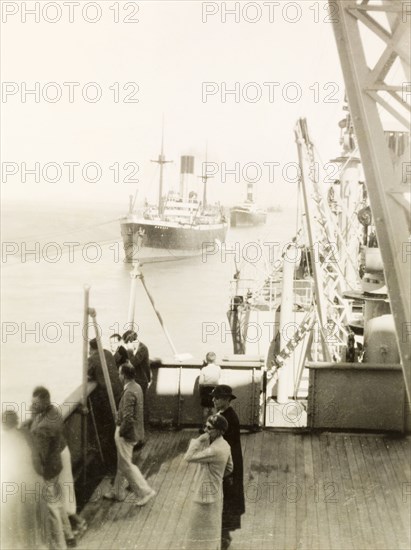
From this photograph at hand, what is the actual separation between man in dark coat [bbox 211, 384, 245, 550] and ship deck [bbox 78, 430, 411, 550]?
32cm

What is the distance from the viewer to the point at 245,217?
155m

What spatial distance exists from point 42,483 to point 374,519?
130 inches

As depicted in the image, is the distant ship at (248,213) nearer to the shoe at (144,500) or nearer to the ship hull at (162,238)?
the ship hull at (162,238)

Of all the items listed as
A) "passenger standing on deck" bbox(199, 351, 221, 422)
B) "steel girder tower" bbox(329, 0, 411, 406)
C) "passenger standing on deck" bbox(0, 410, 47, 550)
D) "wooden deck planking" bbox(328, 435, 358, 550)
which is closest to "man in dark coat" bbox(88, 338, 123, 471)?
"passenger standing on deck" bbox(199, 351, 221, 422)

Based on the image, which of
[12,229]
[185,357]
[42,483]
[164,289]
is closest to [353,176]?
[185,357]

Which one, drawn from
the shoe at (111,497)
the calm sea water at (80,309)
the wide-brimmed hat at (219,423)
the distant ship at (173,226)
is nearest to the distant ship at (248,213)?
Result: the distant ship at (173,226)

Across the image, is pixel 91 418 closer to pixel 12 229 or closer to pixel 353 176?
pixel 353 176

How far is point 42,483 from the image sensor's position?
558cm

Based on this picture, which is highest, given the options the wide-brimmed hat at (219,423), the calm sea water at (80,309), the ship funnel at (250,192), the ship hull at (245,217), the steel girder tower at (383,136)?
the ship funnel at (250,192)

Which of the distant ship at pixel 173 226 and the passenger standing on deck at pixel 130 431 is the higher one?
the distant ship at pixel 173 226

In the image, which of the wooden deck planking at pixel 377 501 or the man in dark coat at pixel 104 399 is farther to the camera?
the man in dark coat at pixel 104 399

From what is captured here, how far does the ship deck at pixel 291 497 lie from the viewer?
613cm

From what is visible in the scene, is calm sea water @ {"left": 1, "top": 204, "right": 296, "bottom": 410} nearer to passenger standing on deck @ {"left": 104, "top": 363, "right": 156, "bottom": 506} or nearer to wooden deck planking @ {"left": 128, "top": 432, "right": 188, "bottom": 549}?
wooden deck planking @ {"left": 128, "top": 432, "right": 188, "bottom": 549}

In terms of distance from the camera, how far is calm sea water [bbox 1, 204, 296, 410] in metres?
35.7
